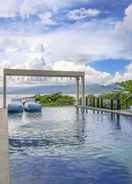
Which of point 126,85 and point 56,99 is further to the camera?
point 56,99

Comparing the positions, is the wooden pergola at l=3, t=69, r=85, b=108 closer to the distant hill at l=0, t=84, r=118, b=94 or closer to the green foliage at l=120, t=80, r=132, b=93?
the distant hill at l=0, t=84, r=118, b=94

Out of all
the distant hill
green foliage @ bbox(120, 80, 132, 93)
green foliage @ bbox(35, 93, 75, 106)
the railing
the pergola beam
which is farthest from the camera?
green foliage @ bbox(35, 93, 75, 106)

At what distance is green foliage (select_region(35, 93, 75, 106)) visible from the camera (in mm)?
24938

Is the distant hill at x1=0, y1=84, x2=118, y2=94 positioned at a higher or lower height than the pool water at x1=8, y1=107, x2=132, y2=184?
higher

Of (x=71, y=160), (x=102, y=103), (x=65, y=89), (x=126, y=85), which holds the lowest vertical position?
(x=71, y=160)

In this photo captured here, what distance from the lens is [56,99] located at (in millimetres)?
26297

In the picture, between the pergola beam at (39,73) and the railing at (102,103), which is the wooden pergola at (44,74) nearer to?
the pergola beam at (39,73)

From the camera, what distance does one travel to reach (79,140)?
23.9ft

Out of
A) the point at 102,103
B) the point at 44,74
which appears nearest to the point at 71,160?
the point at 102,103

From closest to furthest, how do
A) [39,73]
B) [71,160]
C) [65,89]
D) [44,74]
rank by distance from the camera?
[71,160], [39,73], [44,74], [65,89]

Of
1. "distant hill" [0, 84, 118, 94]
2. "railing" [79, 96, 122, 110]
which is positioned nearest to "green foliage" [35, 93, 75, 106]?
"distant hill" [0, 84, 118, 94]

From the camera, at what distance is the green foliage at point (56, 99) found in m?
24.9

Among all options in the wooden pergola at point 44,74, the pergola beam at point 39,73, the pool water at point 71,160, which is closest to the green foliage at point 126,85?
the wooden pergola at point 44,74

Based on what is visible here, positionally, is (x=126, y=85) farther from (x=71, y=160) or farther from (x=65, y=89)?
(x=71, y=160)
